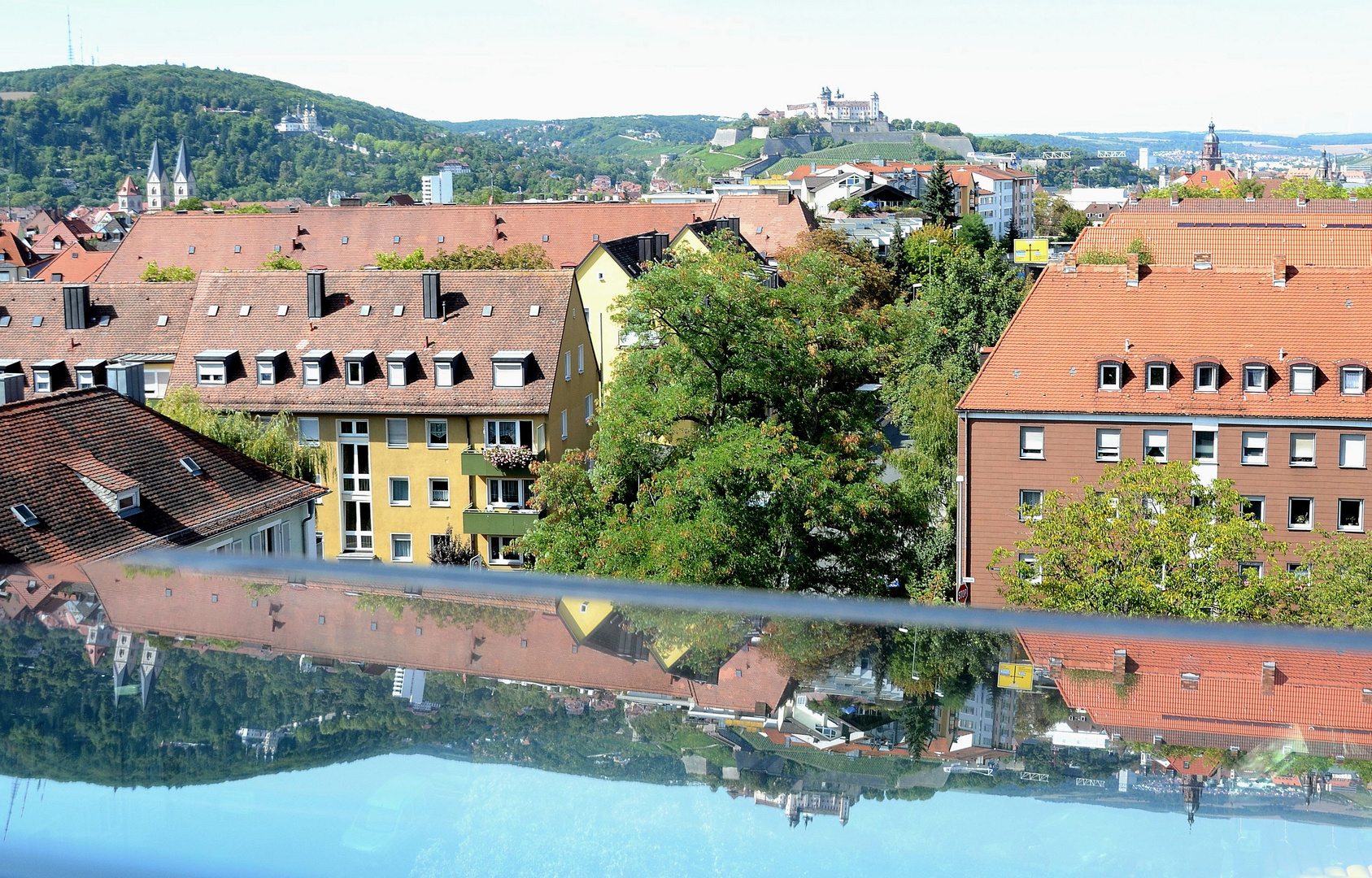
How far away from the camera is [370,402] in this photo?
2933 cm

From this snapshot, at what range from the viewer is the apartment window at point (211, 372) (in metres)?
30.1

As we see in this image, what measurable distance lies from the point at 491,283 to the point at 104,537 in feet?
58.7

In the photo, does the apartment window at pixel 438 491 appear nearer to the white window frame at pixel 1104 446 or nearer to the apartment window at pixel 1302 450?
the white window frame at pixel 1104 446

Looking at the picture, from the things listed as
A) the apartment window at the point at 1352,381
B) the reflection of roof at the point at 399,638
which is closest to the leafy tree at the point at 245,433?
the apartment window at the point at 1352,381

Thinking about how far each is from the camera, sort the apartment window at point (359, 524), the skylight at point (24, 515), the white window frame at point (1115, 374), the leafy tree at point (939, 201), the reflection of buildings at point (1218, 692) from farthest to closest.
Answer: the leafy tree at point (939, 201), the apartment window at point (359, 524), the white window frame at point (1115, 374), the skylight at point (24, 515), the reflection of buildings at point (1218, 692)

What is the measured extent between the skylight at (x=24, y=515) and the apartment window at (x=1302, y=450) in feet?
69.2

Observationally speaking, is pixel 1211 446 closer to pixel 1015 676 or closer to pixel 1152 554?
pixel 1152 554

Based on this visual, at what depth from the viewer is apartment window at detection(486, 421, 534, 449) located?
Answer: 29.0m

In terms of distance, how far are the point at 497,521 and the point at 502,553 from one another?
825mm

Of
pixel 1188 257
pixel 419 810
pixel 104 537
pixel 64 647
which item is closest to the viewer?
pixel 419 810

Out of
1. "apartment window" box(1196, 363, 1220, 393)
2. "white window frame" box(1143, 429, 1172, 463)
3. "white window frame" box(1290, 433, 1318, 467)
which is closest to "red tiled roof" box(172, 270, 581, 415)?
"white window frame" box(1143, 429, 1172, 463)

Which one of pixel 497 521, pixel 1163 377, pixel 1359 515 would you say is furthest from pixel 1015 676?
pixel 497 521

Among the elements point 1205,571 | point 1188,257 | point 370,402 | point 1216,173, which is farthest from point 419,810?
point 1216,173

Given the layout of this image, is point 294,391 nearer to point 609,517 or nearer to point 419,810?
point 609,517
